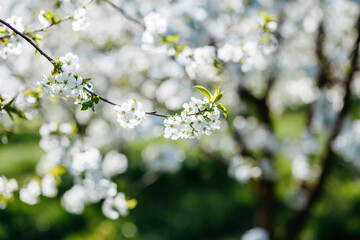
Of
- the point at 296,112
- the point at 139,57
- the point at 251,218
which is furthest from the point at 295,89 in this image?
the point at 296,112

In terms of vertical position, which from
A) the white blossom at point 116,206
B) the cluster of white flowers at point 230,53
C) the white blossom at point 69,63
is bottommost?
the white blossom at point 69,63

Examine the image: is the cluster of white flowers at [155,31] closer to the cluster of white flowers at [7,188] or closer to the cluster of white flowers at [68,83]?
the cluster of white flowers at [68,83]

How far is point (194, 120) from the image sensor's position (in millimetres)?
1283

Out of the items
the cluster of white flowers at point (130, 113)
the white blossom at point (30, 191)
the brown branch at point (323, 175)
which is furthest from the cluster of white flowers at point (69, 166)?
the brown branch at point (323, 175)

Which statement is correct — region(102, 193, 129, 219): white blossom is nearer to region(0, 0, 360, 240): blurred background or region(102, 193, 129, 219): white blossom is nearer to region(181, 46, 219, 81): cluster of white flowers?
region(0, 0, 360, 240): blurred background

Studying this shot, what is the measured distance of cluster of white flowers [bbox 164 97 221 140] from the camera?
1272 millimetres

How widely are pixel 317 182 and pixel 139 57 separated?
6.79 ft

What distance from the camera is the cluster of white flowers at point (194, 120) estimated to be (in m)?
1.27

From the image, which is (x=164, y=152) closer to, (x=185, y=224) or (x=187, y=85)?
(x=187, y=85)

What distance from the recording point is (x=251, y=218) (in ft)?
17.9

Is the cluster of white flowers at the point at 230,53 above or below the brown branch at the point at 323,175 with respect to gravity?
below

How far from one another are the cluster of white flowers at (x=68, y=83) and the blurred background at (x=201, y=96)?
35 centimetres

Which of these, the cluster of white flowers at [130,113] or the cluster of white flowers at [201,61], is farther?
the cluster of white flowers at [201,61]

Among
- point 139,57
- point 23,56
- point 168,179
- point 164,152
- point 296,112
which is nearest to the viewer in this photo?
point 23,56
